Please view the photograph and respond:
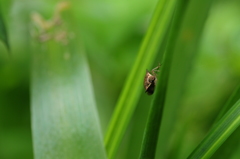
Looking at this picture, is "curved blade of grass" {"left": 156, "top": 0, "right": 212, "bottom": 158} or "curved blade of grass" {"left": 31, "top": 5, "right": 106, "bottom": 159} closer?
"curved blade of grass" {"left": 31, "top": 5, "right": 106, "bottom": 159}

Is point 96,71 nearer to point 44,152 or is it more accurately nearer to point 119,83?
point 119,83

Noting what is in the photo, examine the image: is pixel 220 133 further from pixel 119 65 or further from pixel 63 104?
pixel 119 65

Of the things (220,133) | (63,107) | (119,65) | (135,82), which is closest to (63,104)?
(63,107)

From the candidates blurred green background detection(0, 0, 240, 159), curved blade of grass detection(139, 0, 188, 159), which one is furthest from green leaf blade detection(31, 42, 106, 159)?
blurred green background detection(0, 0, 240, 159)

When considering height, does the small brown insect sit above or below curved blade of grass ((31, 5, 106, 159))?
above

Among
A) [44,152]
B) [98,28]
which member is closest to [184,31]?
[44,152]

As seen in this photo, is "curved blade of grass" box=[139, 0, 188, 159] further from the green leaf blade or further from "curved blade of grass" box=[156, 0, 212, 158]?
"curved blade of grass" box=[156, 0, 212, 158]
